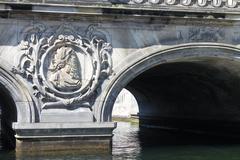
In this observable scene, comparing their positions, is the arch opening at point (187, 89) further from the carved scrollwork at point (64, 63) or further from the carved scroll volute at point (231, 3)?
the carved scroll volute at point (231, 3)

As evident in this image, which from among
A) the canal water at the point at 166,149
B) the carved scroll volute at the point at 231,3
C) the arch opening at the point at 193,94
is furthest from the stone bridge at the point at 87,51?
the arch opening at the point at 193,94

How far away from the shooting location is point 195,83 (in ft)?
59.1

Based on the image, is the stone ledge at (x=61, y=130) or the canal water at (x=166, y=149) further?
the canal water at (x=166, y=149)

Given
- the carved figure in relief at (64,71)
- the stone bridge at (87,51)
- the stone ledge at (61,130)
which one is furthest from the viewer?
the carved figure in relief at (64,71)

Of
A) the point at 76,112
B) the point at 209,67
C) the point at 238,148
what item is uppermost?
the point at 209,67

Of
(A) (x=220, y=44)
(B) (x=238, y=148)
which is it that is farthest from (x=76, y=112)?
(B) (x=238, y=148)

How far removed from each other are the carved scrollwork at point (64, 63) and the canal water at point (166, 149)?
140cm

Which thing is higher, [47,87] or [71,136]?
[47,87]

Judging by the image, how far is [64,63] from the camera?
12.2 m

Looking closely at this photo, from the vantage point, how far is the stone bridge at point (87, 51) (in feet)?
39.2

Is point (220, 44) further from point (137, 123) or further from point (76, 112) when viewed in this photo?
point (137, 123)

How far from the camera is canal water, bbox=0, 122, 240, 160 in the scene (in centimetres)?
1223

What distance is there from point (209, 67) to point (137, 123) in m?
11.2

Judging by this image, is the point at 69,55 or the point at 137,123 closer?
the point at 69,55
